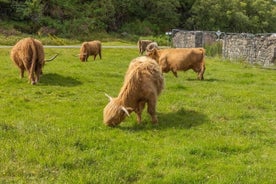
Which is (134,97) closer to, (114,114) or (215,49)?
(114,114)

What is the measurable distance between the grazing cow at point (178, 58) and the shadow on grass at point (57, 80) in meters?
3.00

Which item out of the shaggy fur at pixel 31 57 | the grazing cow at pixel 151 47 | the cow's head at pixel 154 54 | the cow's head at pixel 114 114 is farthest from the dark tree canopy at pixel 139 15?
the cow's head at pixel 114 114

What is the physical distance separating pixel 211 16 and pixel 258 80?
47.1 meters

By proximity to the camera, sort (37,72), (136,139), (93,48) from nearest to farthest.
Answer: (136,139) < (37,72) < (93,48)

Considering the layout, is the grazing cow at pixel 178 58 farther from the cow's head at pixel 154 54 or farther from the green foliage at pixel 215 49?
the green foliage at pixel 215 49

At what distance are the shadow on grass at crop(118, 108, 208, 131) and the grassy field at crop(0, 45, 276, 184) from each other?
2 centimetres

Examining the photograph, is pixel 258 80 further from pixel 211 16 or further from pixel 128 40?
pixel 211 16

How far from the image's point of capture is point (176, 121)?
346 inches

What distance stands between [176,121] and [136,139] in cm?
166

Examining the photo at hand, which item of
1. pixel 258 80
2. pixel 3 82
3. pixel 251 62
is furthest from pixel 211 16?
pixel 3 82

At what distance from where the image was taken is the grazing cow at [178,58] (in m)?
14.8

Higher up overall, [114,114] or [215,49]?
[215,49]

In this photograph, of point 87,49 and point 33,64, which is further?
point 87,49

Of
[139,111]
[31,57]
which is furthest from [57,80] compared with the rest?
[139,111]
